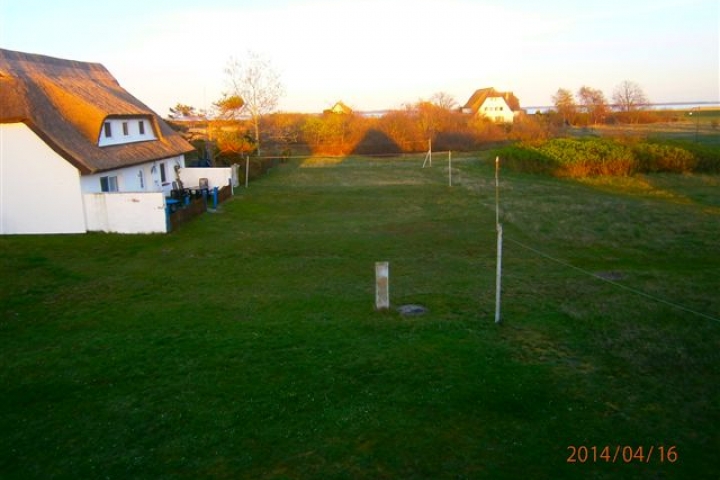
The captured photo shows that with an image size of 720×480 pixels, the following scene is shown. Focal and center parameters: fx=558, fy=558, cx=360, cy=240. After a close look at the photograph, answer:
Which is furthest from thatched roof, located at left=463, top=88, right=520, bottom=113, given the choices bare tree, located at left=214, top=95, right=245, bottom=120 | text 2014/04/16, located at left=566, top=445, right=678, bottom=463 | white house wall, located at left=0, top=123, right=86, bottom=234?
text 2014/04/16, located at left=566, top=445, right=678, bottom=463

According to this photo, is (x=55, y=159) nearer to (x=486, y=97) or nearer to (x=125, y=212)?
(x=125, y=212)

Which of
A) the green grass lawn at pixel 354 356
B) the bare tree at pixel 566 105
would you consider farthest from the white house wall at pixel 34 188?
the bare tree at pixel 566 105

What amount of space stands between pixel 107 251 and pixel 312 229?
6.78m

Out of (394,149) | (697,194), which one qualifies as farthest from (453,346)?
(394,149)

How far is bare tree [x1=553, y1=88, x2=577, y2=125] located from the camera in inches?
2849

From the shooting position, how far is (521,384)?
7875mm

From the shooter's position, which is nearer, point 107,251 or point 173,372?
point 173,372

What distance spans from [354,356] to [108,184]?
15438 millimetres

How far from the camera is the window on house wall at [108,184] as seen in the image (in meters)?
20.2

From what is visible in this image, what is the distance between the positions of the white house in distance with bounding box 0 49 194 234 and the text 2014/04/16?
51.2 feet

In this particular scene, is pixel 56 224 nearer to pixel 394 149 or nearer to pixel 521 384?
pixel 521 384

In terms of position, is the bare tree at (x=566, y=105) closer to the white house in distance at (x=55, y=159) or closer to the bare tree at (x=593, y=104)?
the bare tree at (x=593, y=104)

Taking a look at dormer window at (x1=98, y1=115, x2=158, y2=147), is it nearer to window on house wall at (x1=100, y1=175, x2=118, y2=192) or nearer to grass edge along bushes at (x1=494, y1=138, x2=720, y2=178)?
window on house wall at (x1=100, y1=175, x2=118, y2=192)

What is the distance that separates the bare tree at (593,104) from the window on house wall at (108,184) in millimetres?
67235
